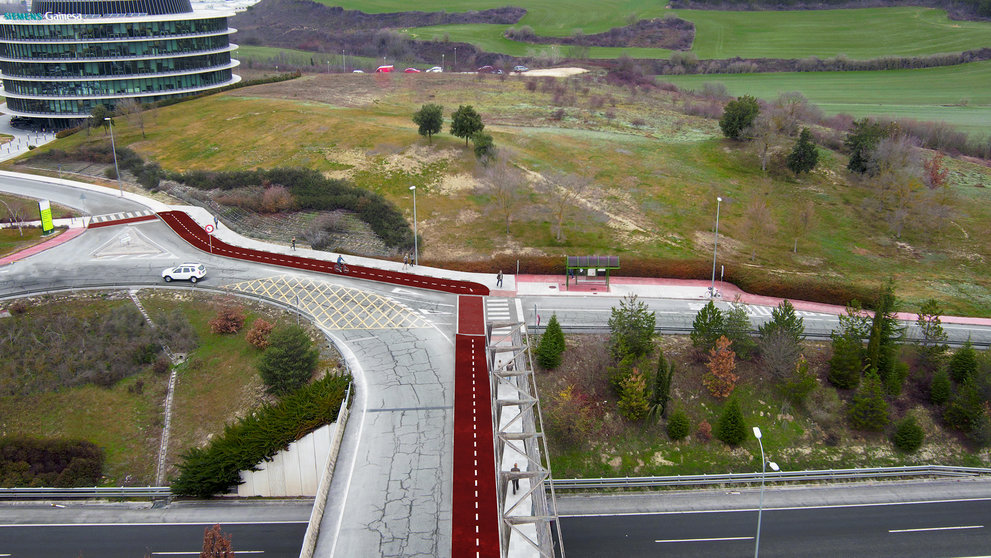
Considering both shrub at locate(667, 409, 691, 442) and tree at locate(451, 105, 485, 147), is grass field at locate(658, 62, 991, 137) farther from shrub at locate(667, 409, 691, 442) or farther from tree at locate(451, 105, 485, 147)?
shrub at locate(667, 409, 691, 442)

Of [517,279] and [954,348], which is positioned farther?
[517,279]

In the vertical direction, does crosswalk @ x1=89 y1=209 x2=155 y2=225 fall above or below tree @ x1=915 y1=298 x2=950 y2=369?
above

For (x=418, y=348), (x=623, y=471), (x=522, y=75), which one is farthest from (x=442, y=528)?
(x=522, y=75)

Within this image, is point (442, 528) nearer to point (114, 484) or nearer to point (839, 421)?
point (114, 484)

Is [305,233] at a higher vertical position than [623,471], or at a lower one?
higher

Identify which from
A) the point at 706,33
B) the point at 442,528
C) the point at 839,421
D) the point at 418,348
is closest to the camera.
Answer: the point at 442,528

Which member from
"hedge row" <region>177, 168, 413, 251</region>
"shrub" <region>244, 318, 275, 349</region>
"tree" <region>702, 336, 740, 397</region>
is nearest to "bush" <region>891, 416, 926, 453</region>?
"tree" <region>702, 336, 740, 397</region>
